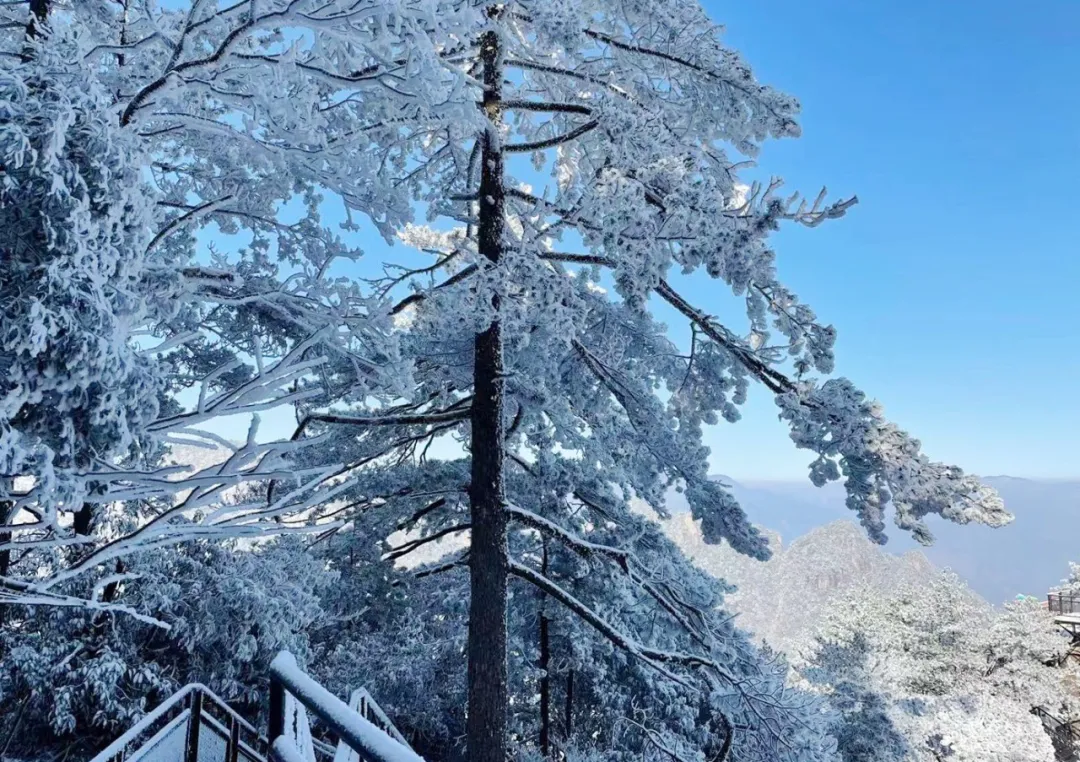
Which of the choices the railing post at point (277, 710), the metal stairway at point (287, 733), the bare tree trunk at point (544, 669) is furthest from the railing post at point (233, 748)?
the bare tree trunk at point (544, 669)

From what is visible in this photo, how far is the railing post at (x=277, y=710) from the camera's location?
92.8 inches

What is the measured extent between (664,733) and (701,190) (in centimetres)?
797

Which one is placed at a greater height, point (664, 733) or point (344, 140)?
point (344, 140)

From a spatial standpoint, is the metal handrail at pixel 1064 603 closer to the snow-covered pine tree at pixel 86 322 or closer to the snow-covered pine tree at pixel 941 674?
the snow-covered pine tree at pixel 941 674

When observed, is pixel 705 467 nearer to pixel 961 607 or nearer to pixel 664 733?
pixel 664 733

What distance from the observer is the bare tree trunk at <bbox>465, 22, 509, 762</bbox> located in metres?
5.64

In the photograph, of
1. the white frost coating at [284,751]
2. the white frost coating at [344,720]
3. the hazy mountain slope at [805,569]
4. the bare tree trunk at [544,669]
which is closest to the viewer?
the white frost coating at [344,720]

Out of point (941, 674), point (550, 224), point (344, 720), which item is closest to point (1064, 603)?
point (941, 674)

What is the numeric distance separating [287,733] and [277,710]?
91 millimetres

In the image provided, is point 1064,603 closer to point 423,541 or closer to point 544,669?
point 544,669

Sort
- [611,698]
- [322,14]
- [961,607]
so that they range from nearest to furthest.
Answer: [322,14], [611,698], [961,607]

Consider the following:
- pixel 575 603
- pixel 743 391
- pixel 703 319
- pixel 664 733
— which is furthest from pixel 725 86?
pixel 664 733

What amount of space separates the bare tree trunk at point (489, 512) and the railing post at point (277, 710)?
3.57 meters

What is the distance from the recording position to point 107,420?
9.14 ft
